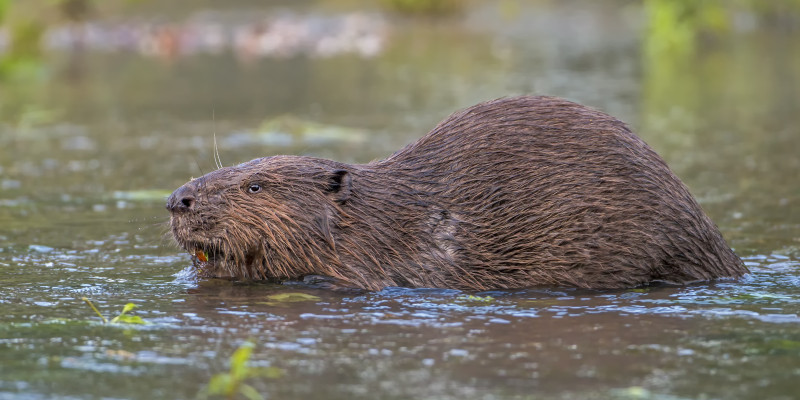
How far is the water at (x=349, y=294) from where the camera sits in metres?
4.33

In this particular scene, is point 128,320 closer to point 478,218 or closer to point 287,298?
point 287,298

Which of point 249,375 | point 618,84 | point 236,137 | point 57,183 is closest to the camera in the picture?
point 249,375

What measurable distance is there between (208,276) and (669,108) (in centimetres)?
999

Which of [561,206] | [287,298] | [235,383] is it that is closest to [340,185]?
[287,298]

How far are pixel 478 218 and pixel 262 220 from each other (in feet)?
3.68

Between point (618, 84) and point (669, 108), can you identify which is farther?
point (618, 84)

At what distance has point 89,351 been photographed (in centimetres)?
469

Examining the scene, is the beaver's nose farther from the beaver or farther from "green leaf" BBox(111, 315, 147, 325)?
"green leaf" BBox(111, 315, 147, 325)

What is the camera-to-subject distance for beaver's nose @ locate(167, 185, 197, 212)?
588 centimetres

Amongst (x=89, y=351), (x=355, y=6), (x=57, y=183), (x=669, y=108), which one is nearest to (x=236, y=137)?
(x=57, y=183)

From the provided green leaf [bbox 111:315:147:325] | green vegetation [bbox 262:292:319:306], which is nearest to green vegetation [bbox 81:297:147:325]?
green leaf [bbox 111:315:147:325]

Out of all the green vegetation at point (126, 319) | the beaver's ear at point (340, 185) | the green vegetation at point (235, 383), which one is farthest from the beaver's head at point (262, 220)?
the green vegetation at point (235, 383)

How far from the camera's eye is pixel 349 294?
5.88m

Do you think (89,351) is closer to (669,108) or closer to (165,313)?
(165,313)
